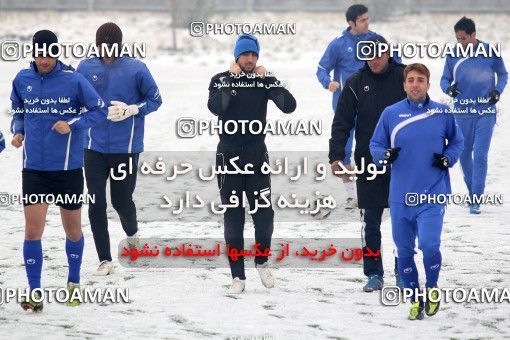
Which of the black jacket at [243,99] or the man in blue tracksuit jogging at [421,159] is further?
the black jacket at [243,99]

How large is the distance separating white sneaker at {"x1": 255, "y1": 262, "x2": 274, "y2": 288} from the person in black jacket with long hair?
0.20 meters

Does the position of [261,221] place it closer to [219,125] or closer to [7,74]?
[219,125]

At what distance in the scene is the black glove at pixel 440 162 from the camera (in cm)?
767

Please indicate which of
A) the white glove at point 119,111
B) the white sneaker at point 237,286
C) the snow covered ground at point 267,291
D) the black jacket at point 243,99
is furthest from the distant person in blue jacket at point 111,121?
the white sneaker at point 237,286

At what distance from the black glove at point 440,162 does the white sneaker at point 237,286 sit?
1.92 m

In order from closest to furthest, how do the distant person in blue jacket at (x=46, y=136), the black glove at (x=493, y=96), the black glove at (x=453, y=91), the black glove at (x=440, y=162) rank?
the black glove at (x=440, y=162), the distant person in blue jacket at (x=46, y=136), the black glove at (x=493, y=96), the black glove at (x=453, y=91)

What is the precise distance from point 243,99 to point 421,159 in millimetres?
1614

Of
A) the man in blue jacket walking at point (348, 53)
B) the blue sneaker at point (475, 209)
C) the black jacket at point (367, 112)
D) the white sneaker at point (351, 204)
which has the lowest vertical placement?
the blue sneaker at point (475, 209)

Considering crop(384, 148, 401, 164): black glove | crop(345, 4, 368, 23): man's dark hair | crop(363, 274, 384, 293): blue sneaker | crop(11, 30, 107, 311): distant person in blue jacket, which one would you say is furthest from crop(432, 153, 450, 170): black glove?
crop(345, 4, 368, 23): man's dark hair

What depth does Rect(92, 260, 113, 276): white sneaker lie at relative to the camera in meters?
9.38

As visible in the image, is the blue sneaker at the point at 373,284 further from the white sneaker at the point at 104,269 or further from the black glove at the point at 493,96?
the black glove at the point at 493,96

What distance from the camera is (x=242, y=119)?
8.70 metres

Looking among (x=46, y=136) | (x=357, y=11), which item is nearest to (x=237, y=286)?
(x=46, y=136)

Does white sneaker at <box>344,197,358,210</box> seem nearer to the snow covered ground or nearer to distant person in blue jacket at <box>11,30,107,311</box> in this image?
the snow covered ground
